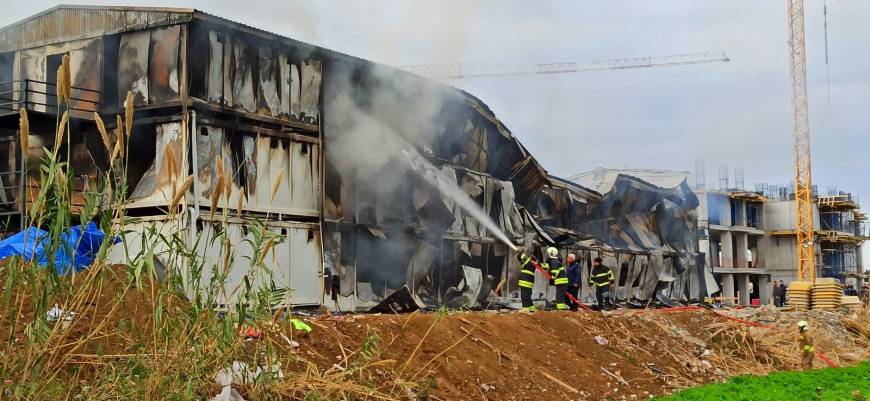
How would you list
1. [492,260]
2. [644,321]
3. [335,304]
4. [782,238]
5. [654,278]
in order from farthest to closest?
[782,238], [654,278], [492,260], [335,304], [644,321]

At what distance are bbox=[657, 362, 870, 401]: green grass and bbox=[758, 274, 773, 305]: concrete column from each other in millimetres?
68404

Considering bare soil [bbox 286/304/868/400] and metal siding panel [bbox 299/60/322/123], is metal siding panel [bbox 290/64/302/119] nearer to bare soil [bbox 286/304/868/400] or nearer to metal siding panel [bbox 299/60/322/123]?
metal siding panel [bbox 299/60/322/123]

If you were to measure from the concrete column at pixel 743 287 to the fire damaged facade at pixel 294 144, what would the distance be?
55.0 metres

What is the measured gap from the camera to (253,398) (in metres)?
7.50

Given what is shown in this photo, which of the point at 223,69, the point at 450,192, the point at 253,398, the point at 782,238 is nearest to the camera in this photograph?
the point at 253,398

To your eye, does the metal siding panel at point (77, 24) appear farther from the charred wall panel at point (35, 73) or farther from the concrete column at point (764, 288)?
the concrete column at point (764, 288)

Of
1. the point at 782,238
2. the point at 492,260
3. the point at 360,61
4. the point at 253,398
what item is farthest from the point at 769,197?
the point at 253,398

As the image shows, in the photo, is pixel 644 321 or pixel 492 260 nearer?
pixel 644 321

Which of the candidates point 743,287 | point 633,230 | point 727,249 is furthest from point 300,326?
point 743,287

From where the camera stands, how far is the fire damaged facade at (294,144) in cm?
1880

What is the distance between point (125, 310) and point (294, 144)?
1507cm

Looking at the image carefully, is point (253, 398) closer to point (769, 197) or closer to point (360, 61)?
point (360, 61)

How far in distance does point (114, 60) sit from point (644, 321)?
1338 centimetres

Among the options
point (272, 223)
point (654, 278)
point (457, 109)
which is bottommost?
point (654, 278)
